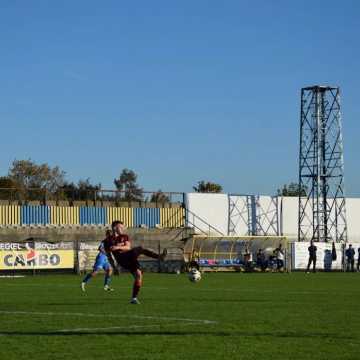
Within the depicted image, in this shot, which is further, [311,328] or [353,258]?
[353,258]

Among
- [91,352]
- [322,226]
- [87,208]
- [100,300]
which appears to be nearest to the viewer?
[91,352]

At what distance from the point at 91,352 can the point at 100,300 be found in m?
12.9

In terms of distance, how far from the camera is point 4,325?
1767 centimetres

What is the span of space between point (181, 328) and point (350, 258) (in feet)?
160

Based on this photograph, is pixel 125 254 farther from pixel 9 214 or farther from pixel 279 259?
pixel 9 214

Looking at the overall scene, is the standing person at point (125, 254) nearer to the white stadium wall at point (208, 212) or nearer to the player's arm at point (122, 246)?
the player's arm at point (122, 246)

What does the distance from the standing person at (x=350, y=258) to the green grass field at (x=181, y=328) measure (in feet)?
124

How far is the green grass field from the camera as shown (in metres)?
13.4

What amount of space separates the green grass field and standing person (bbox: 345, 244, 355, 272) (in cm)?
3780

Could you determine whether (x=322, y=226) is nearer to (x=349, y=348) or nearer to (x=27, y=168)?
(x=27, y=168)

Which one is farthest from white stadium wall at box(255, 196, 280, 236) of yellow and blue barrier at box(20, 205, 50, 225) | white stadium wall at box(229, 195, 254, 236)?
yellow and blue barrier at box(20, 205, 50, 225)

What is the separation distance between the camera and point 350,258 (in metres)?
64.2

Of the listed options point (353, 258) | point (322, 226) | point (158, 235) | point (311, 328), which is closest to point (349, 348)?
point (311, 328)

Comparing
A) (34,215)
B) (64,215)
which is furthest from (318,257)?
(34,215)
